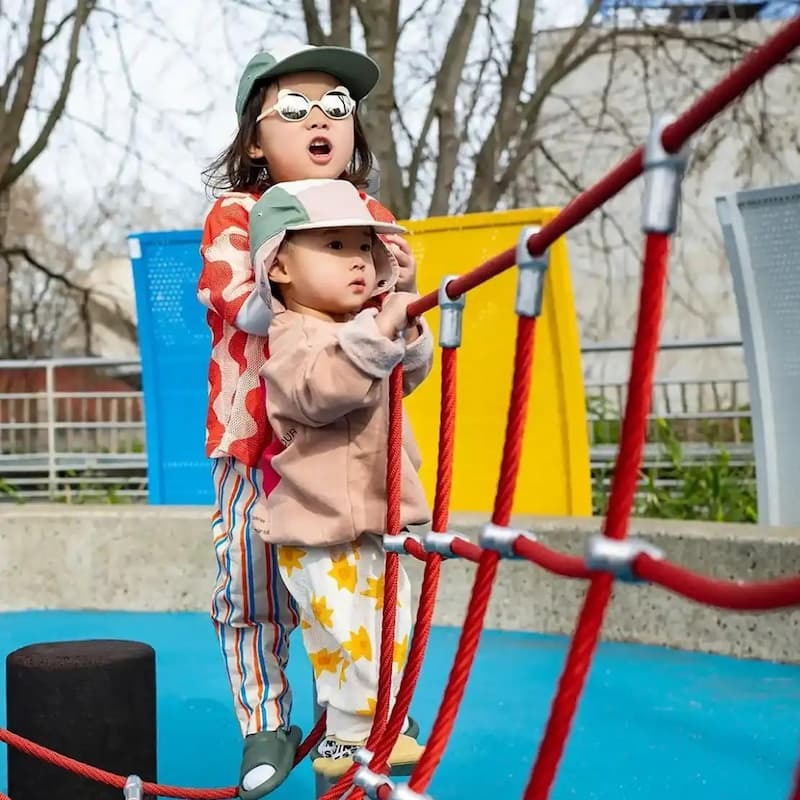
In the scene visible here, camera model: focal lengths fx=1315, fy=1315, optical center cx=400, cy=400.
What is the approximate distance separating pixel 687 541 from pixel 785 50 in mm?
3201

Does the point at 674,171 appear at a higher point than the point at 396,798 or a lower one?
higher

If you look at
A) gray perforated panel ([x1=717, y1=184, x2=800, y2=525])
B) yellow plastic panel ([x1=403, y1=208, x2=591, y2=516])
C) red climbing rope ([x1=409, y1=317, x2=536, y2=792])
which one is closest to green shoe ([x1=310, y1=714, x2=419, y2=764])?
red climbing rope ([x1=409, y1=317, x2=536, y2=792])

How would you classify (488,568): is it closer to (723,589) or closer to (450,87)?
(723,589)

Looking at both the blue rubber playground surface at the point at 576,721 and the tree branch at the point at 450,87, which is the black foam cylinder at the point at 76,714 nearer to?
the blue rubber playground surface at the point at 576,721

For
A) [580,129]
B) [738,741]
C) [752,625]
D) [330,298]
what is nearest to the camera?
[330,298]

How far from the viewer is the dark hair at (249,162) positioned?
2209 mm

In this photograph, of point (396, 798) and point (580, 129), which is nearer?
point (396, 798)

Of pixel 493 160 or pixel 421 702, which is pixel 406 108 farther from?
pixel 421 702

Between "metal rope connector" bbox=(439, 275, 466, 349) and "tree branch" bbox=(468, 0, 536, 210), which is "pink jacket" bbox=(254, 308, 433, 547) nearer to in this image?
"metal rope connector" bbox=(439, 275, 466, 349)

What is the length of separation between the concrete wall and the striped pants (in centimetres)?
203

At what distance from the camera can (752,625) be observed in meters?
3.83

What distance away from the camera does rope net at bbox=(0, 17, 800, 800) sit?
1.06m

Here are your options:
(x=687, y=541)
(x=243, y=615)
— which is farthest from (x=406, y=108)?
(x=243, y=615)

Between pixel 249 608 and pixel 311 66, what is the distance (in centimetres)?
90
